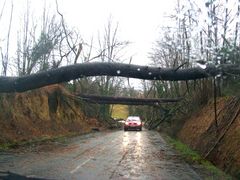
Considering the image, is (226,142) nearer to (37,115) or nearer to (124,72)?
(124,72)

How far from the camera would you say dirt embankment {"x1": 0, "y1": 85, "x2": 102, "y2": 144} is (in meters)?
27.3

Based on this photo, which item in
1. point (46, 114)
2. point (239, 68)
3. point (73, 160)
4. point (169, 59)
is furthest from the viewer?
point (169, 59)

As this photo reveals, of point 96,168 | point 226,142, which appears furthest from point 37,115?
point 96,168

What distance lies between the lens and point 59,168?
1398 cm

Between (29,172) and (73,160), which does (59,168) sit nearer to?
(29,172)

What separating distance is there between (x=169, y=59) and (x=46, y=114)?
15257 millimetres

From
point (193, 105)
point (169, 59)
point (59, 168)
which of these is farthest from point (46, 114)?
point (59, 168)

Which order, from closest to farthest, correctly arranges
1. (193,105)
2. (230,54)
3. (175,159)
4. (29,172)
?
(29,172) → (230,54) → (175,159) → (193,105)

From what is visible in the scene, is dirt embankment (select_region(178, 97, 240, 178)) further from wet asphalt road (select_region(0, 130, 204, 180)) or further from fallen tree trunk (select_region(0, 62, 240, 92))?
fallen tree trunk (select_region(0, 62, 240, 92))

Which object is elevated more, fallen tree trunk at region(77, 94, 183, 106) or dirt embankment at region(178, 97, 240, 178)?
fallen tree trunk at region(77, 94, 183, 106)

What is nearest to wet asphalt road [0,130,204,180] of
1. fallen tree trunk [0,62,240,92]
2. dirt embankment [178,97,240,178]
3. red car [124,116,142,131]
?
dirt embankment [178,97,240,178]

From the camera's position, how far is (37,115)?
116ft

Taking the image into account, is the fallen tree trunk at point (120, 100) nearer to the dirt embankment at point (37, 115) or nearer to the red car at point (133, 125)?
the dirt embankment at point (37, 115)

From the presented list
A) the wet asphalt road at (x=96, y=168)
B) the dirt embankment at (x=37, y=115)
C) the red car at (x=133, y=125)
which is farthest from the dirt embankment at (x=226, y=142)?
the red car at (x=133, y=125)
